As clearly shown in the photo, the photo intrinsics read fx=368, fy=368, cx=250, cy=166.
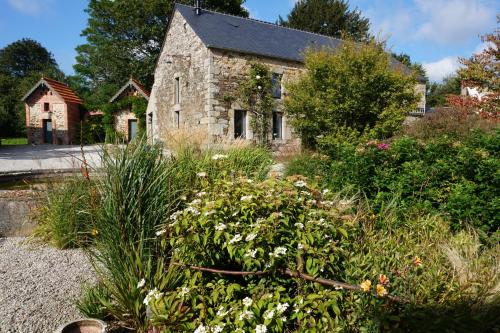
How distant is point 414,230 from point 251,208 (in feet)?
6.00

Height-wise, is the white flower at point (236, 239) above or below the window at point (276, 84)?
below

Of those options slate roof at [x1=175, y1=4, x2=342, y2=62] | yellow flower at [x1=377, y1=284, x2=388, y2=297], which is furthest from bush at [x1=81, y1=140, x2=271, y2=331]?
slate roof at [x1=175, y1=4, x2=342, y2=62]

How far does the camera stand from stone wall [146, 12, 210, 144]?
A: 1469 cm

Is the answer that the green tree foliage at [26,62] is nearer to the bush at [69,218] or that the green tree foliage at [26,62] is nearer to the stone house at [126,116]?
the stone house at [126,116]

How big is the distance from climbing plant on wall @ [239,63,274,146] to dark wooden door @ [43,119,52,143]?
53.8 feet

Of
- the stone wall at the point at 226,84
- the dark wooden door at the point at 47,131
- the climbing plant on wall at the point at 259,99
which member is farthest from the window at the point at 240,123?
the dark wooden door at the point at 47,131

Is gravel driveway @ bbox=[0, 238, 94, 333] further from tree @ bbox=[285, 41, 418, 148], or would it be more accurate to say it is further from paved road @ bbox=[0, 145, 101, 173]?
tree @ bbox=[285, 41, 418, 148]

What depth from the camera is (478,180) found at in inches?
146

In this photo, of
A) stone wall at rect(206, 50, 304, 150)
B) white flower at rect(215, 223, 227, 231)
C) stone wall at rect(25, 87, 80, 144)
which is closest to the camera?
white flower at rect(215, 223, 227, 231)

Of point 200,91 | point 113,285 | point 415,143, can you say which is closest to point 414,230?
point 415,143

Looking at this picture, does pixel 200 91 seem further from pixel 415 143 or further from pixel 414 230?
pixel 414 230

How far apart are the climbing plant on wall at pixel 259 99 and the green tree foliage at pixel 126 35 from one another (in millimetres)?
14405

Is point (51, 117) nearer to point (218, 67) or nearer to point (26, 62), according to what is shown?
point (218, 67)

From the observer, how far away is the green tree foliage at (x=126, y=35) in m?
26.1
